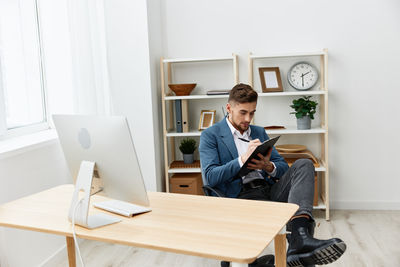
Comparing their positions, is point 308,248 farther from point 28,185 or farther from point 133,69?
point 133,69

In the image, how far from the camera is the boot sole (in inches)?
75.4

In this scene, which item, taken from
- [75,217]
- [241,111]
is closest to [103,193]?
[75,217]

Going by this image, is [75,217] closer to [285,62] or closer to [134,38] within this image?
[134,38]

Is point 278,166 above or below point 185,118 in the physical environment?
below

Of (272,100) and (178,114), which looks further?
(272,100)

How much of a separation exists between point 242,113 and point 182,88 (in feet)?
4.60

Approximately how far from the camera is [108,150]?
1.73 m

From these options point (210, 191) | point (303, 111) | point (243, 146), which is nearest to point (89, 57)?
point (243, 146)

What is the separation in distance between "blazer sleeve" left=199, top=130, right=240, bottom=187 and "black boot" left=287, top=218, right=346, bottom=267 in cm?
55

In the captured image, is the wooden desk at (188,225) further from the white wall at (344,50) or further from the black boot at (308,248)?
the white wall at (344,50)

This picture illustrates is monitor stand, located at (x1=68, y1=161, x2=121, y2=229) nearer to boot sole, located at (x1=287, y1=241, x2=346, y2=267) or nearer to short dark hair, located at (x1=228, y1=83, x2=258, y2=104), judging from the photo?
boot sole, located at (x1=287, y1=241, x2=346, y2=267)

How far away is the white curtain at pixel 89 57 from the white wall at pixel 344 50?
0.80m

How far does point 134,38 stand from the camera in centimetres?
383

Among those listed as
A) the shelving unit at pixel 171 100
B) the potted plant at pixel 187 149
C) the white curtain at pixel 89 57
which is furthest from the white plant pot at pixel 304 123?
the white curtain at pixel 89 57
